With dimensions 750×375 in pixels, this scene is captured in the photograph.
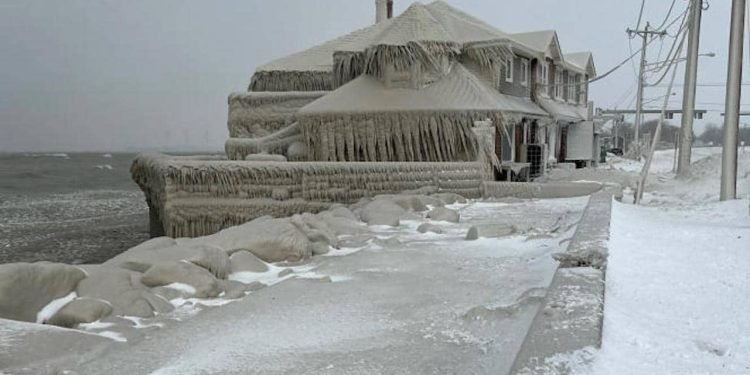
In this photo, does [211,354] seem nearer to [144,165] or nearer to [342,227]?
[342,227]

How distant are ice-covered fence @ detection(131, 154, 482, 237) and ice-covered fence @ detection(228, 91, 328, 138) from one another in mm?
11119

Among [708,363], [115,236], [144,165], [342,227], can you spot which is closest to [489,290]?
[708,363]

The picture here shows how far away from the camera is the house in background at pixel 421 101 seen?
66.2 feet

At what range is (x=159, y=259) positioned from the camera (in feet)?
21.7

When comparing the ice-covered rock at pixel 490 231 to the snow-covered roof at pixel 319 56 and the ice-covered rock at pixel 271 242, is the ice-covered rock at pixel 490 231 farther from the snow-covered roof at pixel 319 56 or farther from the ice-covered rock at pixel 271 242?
the snow-covered roof at pixel 319 56

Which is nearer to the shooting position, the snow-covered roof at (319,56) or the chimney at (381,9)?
the snow-covered roof at (319,56)

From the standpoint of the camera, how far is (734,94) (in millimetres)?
11469

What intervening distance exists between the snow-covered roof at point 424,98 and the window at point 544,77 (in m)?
5.10

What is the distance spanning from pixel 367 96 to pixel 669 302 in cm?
1775

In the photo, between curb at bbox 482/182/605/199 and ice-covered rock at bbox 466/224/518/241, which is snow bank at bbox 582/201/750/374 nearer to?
ice-covered rock at bbox 466/224/518/241

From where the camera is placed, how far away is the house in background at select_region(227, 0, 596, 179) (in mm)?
20172

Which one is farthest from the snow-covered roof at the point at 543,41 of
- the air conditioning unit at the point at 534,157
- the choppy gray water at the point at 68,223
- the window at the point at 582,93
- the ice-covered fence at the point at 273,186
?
Result: the choppy gray water at the point at 68,223

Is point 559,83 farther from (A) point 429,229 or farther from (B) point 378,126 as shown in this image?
(A) point 429,229

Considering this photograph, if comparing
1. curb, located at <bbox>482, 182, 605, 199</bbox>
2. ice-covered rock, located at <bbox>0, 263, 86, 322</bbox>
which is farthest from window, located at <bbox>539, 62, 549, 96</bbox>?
ice-covered rock, located at <bbox>0, 263, 86, 322</bbox>
